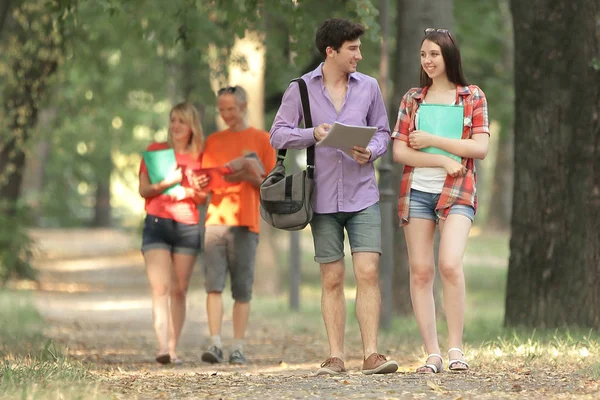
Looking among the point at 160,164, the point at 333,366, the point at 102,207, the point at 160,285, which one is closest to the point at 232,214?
the point at 160,164

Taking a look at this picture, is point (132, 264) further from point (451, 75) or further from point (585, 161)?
point (451, 75)

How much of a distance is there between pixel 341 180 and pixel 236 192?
212cm

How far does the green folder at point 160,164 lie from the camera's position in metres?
9.57

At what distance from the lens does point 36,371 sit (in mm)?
7059

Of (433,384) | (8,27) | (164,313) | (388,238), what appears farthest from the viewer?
(8,27)

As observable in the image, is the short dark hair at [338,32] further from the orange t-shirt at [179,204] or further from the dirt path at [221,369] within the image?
the orange t-shirt at [179,204]

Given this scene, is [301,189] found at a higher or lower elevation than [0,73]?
lower

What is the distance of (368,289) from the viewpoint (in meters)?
7.68

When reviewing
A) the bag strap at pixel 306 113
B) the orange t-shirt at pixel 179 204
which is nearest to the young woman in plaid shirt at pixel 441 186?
the bag strap at pixel 306 113

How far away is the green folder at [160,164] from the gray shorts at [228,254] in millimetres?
535

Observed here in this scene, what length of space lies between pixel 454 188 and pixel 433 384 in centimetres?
140

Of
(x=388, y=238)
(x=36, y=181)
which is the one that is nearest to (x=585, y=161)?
(x=388, y=238)

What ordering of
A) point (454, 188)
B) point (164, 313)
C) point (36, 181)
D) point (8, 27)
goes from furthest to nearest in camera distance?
point (36, 181) → point (8, 27) → point (164, 313) → point (454, 188)

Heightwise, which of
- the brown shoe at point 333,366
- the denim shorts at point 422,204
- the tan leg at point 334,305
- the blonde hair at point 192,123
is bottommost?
the brown shoe at point 333,366
